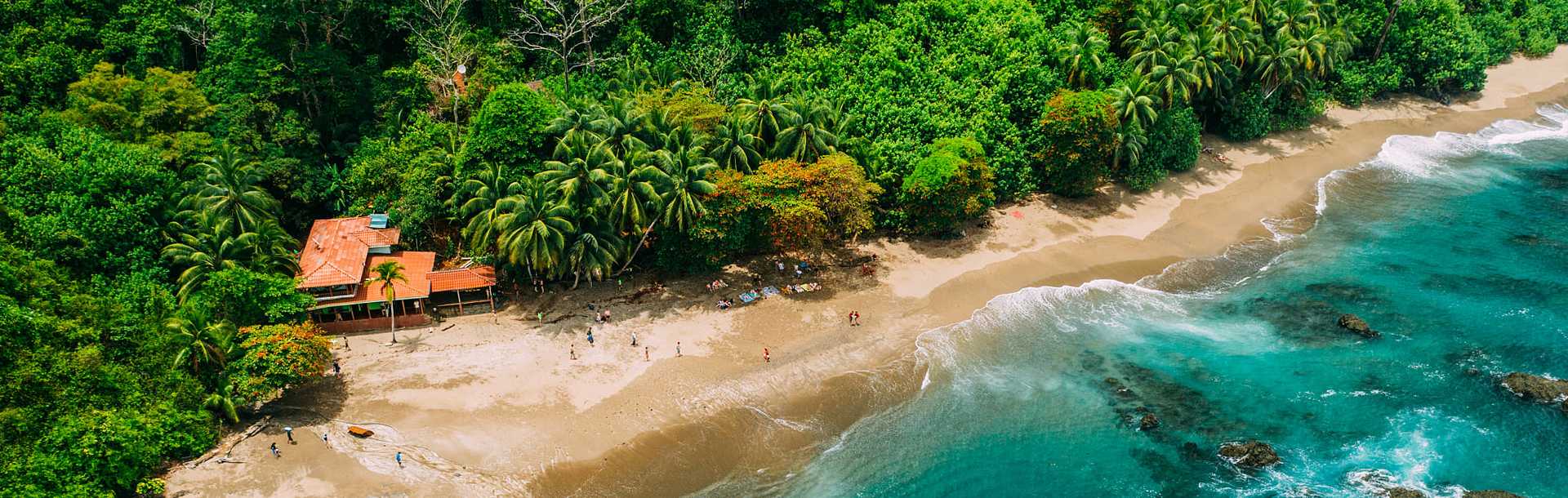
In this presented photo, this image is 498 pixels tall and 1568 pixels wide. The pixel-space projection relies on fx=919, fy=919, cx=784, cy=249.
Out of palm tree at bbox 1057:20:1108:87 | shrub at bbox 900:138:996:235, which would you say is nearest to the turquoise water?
shrub at bbox 900:138:996:235

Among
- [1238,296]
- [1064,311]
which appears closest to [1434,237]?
[1238,296]

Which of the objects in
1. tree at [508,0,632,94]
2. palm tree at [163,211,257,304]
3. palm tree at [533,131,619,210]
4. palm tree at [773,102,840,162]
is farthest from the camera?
tree at [508,0,632,94]

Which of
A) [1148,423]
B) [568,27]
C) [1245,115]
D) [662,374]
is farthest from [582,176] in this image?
[1245,115]

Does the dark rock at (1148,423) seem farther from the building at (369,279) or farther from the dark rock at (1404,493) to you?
the building at (369,279)

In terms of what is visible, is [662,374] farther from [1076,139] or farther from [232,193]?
[1076,139]

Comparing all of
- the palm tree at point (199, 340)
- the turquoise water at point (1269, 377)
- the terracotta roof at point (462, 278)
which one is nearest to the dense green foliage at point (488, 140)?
the palm tree at point (199, 340)

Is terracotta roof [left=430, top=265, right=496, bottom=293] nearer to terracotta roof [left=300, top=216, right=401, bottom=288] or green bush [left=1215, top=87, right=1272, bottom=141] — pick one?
terracotta roof [left=300, top=216, right=401, bottom=288]
